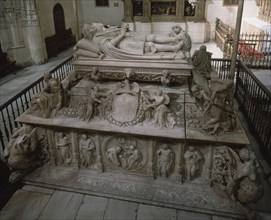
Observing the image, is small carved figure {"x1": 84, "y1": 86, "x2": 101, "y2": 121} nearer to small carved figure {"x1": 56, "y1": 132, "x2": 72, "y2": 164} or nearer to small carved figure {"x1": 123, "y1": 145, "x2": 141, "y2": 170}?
small carved figure {"x1": 56, "y1": 132, "x2": 72, "y2": 164}

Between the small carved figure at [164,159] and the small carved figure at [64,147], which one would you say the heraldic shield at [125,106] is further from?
the small carved figure at [64,147]

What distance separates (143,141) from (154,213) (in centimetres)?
89

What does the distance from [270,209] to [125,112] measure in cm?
212

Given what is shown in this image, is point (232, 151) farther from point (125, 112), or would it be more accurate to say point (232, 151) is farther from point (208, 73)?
point (208, 73)

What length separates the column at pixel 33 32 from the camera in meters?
8.78

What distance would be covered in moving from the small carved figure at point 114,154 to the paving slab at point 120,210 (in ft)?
1.64

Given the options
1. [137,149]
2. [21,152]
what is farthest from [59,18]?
[137,149]

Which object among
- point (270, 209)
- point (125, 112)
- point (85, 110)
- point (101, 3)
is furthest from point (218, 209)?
point (101, 3)

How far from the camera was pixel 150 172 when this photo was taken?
3539 mm

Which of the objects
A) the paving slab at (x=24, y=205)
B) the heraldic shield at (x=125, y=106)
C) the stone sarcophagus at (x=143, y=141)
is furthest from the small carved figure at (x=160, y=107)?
the paving slab at (x=24, y=205)

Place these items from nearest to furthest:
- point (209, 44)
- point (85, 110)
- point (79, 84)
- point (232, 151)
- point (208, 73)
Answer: point (232, 151)
point (85, 110)
point (79, 84)
point (208, 73)
point (209, 44)

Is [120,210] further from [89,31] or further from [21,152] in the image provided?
[89,31]

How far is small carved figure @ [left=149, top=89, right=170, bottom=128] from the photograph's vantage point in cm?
336

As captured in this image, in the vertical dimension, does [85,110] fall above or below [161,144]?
above
